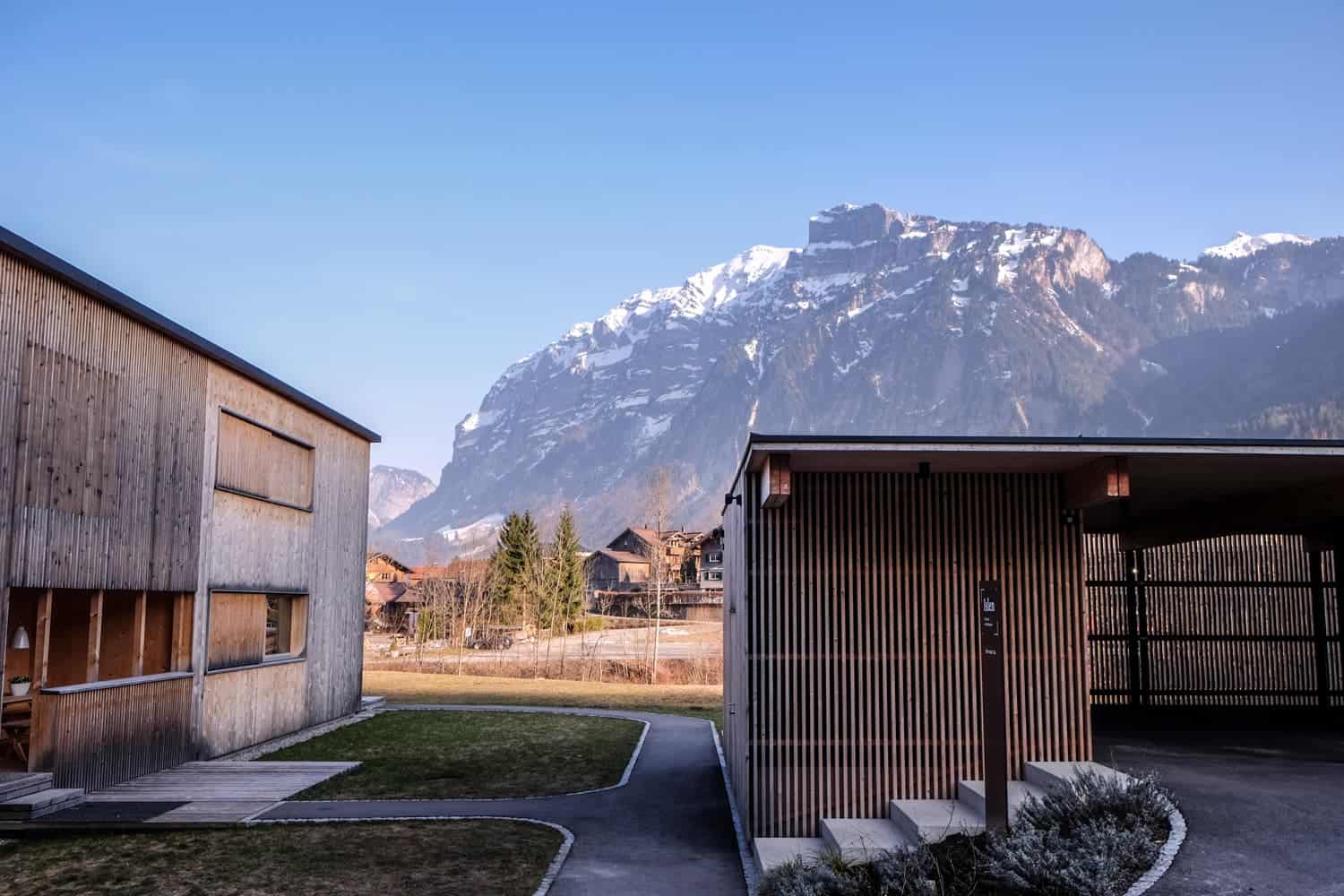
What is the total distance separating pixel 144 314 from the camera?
39.5 feet

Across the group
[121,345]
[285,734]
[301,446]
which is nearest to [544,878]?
[121,345]

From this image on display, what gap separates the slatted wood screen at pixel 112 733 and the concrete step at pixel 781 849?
23.7ft

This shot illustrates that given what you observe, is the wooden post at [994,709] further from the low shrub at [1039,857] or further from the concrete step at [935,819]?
the concrete step at [935,819]

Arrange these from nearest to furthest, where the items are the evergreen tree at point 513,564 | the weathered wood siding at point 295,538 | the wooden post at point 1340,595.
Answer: the wooden post at point 1340,595
the weathered wood siding at point 295,538
the evergreen tree at point 513,564

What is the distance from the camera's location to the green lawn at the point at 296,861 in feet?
25.1

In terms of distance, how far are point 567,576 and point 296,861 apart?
4327 centimetres

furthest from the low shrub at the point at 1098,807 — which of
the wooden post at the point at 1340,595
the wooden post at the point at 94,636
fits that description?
the wooden post at the point at 94,636

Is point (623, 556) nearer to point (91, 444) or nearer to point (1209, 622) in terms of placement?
point (1209, 622)

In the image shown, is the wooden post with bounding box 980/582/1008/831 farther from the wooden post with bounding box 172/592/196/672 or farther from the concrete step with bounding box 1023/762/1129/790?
the wooden post with bounding box 172/592/196/672

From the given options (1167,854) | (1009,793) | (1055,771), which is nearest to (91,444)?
(1009,793)

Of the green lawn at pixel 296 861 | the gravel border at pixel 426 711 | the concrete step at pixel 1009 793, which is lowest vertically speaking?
the gravel border at pixel 426 711

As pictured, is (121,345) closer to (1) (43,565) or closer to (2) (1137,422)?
(1) (43,565)

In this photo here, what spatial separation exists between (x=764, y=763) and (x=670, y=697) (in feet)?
56.4

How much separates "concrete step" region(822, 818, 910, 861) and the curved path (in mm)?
796
